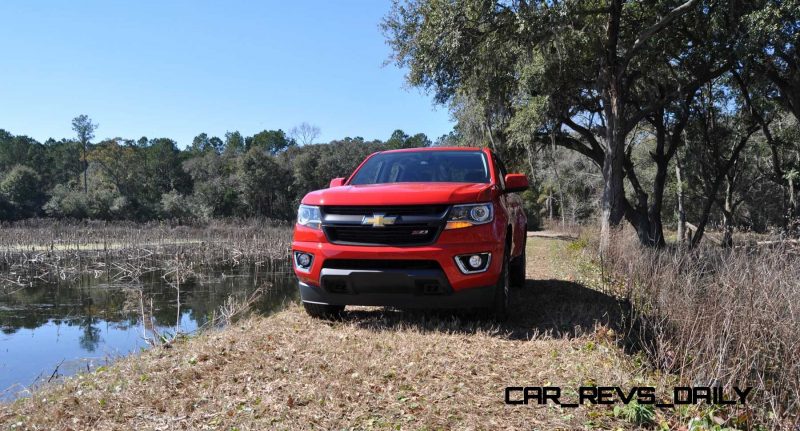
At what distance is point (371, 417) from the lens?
3088mm

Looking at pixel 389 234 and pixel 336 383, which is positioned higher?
pixel 389 234

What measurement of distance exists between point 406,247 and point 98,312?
14.6 meters

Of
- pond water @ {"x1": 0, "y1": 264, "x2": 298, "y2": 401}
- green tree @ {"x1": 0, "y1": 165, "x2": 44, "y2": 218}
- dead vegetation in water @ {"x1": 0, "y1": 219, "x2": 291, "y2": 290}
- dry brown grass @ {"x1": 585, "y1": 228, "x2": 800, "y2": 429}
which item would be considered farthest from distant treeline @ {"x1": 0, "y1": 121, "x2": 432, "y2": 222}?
dry brown grass @ {"x1": 585, "y1": 228, "x2": 800, "y2": 429}

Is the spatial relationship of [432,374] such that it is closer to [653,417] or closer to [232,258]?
[653,417]

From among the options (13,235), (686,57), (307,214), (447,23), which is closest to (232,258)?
(13,235)

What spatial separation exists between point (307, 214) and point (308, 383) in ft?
5.92

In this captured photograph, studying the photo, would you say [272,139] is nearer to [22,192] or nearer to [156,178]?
[156,178]

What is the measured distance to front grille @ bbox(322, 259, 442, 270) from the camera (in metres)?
4.40

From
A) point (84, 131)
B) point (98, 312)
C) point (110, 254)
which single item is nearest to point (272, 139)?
point (84, 131)

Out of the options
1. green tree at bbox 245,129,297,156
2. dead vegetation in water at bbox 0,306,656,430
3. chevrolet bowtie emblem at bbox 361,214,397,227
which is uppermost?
green tree at bbox 245,129,297,156

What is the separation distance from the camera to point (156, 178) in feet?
212

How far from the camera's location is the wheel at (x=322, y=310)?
5273mm

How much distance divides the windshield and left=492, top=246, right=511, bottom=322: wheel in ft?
3.16

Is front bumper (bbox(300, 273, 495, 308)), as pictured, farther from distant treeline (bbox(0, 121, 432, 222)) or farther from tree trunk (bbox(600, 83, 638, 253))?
distant treeline (bbox(0, 121, 432, 222))
